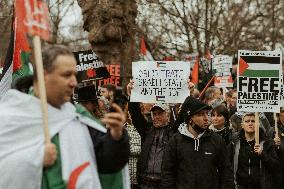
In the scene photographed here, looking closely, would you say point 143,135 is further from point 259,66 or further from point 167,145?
point 259,66

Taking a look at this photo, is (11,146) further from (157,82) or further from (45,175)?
(157,82)

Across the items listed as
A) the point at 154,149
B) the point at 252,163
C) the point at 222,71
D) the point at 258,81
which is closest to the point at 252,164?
the point at 252,163

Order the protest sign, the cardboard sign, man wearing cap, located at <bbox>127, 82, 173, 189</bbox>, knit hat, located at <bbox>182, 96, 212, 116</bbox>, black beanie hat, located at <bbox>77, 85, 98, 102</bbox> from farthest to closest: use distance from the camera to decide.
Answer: the protest sign
the cardboard sign
man wearing cap, located at <bbox>127, 82, 173, 189</bbox>
knit hat, located at <bbox>182, 96, 212, 116</bbox>
black beanie hat, located at <bbox>77, 85, 98, 102</bbox>

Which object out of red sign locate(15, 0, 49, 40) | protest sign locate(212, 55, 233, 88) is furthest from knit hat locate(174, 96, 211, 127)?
protest sign locate(212, 55, 233, 88)

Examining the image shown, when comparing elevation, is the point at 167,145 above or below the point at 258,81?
below

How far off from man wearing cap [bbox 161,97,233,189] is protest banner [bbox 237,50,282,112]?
125cm

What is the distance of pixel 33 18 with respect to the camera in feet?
13.7

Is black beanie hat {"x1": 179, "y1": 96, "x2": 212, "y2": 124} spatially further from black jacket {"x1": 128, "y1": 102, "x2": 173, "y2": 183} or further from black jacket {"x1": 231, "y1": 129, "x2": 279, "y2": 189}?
black jacket {"x1": 231, "y1": 129, "x2": 279, "y2": 189}

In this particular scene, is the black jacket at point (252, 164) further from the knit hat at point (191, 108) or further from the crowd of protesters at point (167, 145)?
the knit hat at point (191, 108)

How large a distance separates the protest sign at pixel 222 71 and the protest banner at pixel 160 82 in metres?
4.92

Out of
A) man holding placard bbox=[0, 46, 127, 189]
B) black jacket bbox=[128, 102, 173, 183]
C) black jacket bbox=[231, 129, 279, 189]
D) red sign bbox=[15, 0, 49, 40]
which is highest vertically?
red sign bbox=[15, 0, 49, 40]

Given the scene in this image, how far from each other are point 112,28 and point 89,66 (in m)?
3.89

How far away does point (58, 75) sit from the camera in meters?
4.01

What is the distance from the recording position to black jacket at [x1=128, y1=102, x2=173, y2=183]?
7129 mm
